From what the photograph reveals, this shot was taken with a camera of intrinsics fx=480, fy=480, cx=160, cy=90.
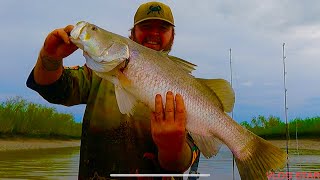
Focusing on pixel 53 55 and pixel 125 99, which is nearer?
pixel 125 99

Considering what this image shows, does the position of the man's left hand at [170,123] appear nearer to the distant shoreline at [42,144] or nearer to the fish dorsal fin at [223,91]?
the fish dorsal fin at [223,91]

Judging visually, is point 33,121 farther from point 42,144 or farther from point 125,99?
point 125,99

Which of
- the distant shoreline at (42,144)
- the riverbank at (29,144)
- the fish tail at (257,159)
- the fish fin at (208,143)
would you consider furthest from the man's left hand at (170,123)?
the riverbank at (29,144)

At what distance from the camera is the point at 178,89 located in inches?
131

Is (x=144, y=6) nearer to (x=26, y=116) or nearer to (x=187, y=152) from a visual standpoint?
(x=187, y=152)

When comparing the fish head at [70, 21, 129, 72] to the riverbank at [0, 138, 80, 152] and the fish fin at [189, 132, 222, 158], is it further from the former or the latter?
the riverbank at [0, 138, 80, 152]

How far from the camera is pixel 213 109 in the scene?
3.42m

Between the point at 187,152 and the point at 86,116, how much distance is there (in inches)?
34.7

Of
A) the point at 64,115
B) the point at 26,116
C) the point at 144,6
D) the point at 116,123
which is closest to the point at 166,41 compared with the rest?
the point at 144,6

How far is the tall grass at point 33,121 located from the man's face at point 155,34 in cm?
2222

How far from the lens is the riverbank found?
2483cm

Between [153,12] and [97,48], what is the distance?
100cm

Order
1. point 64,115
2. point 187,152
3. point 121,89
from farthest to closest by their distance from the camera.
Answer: point 64,115, point 187,152, point 121,89

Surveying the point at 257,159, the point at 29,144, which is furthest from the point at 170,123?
the point at 29,144
